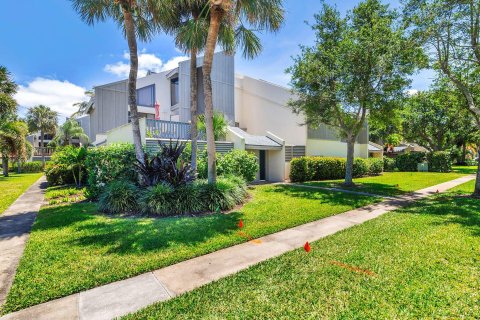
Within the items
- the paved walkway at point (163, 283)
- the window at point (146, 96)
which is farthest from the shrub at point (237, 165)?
the window at point (146, 96)

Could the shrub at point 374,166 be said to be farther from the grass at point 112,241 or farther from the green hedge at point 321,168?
the grass at point 112,241

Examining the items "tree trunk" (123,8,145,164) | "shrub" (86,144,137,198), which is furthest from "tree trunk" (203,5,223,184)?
"shrub" (86,144,137,198)

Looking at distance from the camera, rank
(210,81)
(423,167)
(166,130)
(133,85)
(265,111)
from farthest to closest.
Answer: (423,167)
(265,111)
(166,130)
(133,85)
(210,81)

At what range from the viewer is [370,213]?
848 centimetres

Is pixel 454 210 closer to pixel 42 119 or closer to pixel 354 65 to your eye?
pixel 354 65

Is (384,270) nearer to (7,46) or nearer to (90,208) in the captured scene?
(90,208)

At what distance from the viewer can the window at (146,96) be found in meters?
22.1

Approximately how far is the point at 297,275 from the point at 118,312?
260 cm

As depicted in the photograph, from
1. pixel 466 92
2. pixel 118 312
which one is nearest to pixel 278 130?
pixel 466 92

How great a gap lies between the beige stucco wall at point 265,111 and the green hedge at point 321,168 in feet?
6.56

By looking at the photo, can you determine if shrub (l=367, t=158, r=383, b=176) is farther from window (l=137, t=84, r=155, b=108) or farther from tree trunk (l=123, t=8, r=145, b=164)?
tree trunk (l=123, t=8, r=145, b=164)

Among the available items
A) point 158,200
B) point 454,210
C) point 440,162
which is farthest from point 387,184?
point 440,162

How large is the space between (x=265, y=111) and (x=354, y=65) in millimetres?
8422

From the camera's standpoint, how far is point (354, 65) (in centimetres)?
1262
